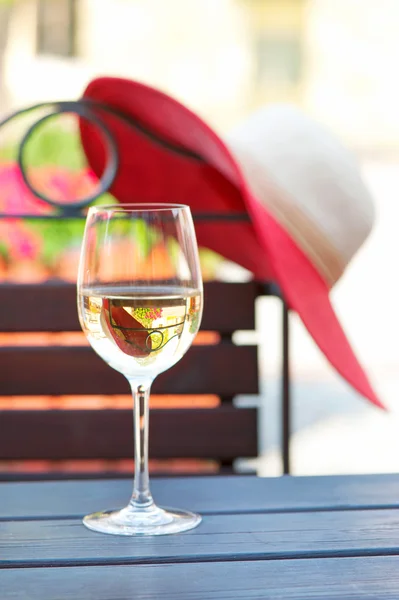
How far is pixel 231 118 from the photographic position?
30.2 feet

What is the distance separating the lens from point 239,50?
932cm

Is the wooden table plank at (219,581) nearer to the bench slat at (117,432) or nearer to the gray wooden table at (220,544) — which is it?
the gray wooden table at (220,544)

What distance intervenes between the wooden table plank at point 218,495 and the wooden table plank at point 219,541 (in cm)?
3

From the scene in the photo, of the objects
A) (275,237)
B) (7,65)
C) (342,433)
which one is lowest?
(342,433)

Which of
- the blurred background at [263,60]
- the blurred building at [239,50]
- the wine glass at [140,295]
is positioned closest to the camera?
the wine glass at [140,295]

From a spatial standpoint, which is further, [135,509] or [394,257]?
[394,257]

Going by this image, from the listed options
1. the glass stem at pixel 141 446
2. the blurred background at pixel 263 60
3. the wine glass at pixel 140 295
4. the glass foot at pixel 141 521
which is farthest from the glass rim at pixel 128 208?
the blurred background at pixel 263 60

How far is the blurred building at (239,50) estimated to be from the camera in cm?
882

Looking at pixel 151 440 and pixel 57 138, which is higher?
pixel 57 138

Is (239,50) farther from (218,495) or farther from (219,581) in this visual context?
(219,581)

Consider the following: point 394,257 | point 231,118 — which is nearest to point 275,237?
point 394,257

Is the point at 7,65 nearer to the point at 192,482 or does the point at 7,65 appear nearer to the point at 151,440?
the point at 151,440

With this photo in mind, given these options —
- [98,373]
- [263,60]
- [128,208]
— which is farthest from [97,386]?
[263,60]

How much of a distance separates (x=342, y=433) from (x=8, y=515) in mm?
2976
